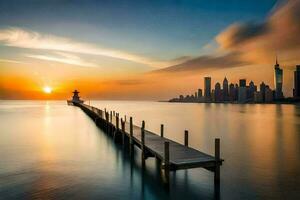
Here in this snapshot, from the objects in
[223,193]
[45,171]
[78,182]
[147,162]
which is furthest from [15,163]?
[223,193]

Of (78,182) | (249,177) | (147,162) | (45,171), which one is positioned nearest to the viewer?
(78,182)

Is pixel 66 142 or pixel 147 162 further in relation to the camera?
pixel 66 142

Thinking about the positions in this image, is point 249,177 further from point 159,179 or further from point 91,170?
point 91,170

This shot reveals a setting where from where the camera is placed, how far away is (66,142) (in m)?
31.1

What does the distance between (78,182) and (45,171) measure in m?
4.07

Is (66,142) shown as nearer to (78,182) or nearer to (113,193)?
(78,182)

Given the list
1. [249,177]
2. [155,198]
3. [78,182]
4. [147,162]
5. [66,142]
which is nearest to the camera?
[155,198]

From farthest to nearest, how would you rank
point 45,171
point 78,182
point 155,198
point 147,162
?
point 147,162 < point 45,171 < point 78,182 < point 155,198

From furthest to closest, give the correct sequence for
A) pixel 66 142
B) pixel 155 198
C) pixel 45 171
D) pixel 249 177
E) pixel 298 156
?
pixel 66 142 < pixel 298 156 < pixel 45 171 < pixel 249 177 < pixel 155 198

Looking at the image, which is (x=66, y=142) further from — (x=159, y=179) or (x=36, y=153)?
(x=159, y=179)

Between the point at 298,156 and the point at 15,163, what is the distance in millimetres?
24093

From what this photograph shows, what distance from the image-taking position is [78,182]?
15492mm

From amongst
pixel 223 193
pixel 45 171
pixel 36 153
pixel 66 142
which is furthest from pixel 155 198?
pixel 66 142

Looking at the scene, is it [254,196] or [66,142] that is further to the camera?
[66,142]
